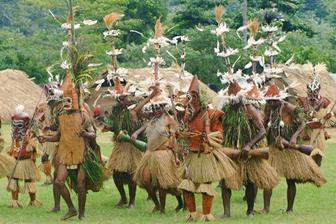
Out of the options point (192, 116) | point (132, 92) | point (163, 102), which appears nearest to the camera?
point (192, 116)

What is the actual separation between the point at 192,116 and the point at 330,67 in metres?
28.7

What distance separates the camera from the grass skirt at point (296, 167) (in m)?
11.3

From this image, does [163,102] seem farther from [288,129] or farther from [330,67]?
[330,67]

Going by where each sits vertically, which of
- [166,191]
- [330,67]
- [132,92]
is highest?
[132,92]

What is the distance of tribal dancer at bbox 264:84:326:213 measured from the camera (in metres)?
11.3

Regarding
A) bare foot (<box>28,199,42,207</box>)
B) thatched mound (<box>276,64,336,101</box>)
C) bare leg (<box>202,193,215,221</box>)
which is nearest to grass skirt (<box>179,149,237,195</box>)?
bare leg (<box>202,193,215,221</box>)

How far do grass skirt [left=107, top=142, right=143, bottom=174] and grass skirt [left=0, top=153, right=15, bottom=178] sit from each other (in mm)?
1123

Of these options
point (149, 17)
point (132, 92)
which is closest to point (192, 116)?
point (132, 92)

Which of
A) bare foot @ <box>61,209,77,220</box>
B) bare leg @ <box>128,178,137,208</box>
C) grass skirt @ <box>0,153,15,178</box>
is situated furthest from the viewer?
bare leg @ <box>128,178,137,208</box>

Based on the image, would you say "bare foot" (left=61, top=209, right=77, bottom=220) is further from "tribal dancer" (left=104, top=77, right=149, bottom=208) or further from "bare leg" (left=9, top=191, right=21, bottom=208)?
"bare leg" (left=9, top=191, right=21, bottom=208)

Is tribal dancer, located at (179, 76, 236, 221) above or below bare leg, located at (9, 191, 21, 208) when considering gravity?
above

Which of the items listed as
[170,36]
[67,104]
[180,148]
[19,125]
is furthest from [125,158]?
[170,36]

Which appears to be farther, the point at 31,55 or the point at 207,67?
the point at 31,55

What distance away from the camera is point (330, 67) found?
38844 mm
